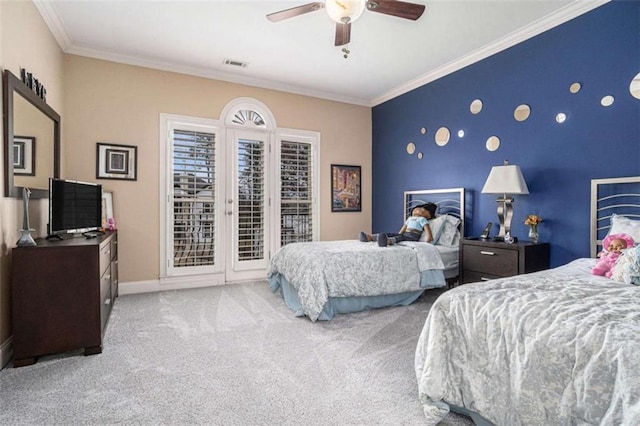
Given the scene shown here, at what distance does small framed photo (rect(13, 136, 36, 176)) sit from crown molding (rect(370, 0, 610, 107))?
14.6 feet

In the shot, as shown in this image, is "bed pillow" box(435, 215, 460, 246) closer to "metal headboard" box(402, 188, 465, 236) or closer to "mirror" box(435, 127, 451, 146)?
"metal headboard" box(402, 188, 465, 236)

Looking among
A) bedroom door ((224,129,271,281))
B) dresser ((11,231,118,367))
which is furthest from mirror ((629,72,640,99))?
dresser ((11,231,118,367))

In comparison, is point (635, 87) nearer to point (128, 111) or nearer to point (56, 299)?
point (56, 299)

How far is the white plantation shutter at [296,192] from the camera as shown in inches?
202

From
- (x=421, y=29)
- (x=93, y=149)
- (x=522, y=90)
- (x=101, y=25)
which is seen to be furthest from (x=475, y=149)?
(x=93, y=149)

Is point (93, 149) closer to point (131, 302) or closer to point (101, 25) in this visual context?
point (101, 25)

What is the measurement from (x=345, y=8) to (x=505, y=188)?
7.44 ft

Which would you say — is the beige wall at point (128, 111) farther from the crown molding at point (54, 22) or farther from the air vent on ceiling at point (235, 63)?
the air vent on ceiling at point (235, 63)

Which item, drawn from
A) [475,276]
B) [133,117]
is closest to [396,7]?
[475,276]

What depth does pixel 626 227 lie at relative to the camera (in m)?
2.43

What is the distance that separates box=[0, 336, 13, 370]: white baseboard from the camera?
225 cm

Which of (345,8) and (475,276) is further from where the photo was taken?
(475,276)

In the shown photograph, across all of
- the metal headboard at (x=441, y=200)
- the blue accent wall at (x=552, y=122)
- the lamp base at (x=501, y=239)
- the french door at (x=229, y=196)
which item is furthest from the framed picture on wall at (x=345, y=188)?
the lamp base at (x=501, y=239)

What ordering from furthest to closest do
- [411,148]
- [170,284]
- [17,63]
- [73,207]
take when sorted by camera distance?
[411,148] < [170,284] < [73,207] < [17,63]
